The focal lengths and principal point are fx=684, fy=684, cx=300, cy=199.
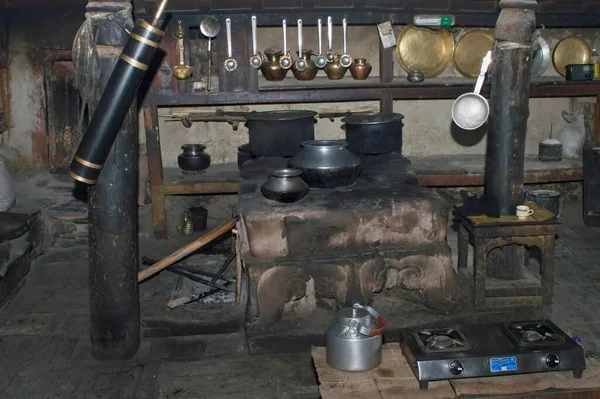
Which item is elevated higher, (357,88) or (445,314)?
(357,88)

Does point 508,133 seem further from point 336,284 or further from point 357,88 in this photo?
point 357,88

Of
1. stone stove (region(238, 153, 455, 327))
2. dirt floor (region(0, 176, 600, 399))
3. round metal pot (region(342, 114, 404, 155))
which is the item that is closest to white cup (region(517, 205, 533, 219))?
stone stove (region(238, 153, 455, 327))

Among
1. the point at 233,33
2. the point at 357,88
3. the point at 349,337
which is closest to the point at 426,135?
the point at 357,88

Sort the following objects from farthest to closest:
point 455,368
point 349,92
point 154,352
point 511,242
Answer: point 349,92 → point 511,242 → point 154,352 → point 455,368

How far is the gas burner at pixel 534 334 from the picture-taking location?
3773mm

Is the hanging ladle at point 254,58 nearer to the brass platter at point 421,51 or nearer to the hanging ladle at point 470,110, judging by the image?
the brass platter at point 421,51

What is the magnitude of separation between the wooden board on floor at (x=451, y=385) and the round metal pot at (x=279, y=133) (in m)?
3.41

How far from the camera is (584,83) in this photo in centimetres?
810

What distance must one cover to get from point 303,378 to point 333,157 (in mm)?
1854

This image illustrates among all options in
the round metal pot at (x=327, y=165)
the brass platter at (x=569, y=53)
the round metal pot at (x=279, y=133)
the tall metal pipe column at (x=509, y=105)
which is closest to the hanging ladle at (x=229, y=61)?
the round metal pot at (x=279, y=133)

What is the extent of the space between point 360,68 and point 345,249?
3.31 m

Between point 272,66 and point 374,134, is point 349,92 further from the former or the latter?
point 374,134

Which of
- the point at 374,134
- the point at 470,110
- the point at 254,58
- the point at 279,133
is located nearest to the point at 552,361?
the point at 470,110

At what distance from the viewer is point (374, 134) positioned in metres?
6.80
